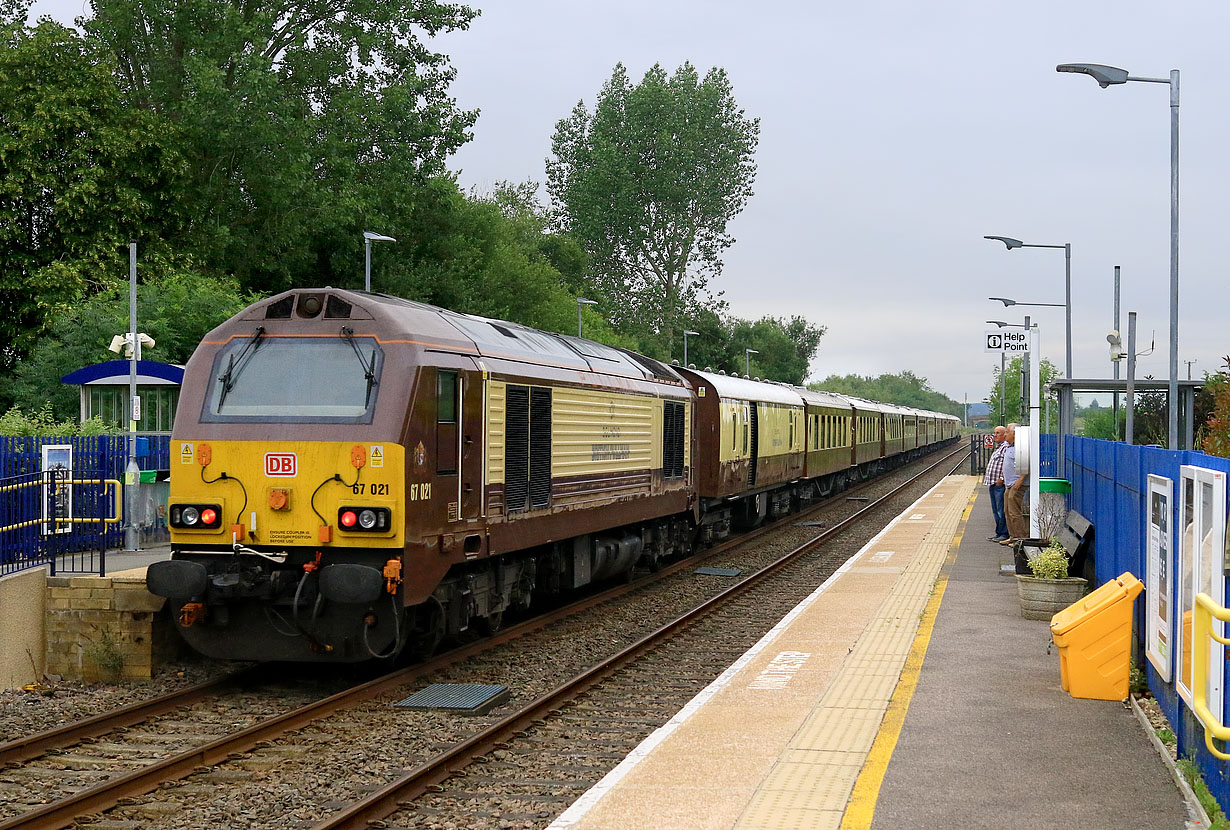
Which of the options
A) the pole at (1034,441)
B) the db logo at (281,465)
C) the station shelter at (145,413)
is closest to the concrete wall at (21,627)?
the db logo at (281,465)

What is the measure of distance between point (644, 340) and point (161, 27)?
1272 inches

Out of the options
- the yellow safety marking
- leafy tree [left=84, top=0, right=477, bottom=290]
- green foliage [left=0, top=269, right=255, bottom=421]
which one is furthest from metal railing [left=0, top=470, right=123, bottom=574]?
leafy tree [left=84, top=0, right=477, bottom=290]

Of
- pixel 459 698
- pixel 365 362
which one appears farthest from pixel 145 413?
pixel 459 698

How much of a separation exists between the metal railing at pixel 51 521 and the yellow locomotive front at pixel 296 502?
88.7 inches

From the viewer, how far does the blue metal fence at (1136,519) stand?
6625mm

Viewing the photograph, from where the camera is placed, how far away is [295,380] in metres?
10.1

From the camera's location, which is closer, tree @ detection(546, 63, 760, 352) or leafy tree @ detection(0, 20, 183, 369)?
leafy tree @ detection(0, 20, 183, 369)

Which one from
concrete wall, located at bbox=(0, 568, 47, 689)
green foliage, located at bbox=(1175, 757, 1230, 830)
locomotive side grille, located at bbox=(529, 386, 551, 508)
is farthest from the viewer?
locomotive side grille, located at bbox=(529, 386, 551, 508)

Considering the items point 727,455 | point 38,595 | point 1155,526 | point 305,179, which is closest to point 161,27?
point 305,179

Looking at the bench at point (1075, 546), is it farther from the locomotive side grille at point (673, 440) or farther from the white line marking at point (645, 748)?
the locomotive side grille at point (673, 440)

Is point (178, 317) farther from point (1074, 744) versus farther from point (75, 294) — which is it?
point (1074, 744)

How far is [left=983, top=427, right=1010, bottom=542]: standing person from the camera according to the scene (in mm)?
20672

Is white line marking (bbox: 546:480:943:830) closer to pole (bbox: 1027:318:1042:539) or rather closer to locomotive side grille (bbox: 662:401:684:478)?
pole (bbox: 1027:318:1042:539)

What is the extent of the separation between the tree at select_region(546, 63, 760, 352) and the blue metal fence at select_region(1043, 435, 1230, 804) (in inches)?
1857
